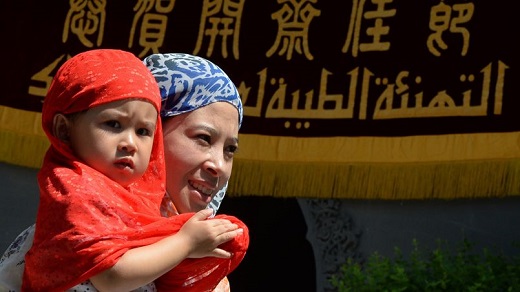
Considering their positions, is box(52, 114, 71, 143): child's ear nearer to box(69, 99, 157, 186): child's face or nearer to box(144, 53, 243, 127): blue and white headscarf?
box(69, 99, 157, 186): child's face

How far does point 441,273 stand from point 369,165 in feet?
2.14

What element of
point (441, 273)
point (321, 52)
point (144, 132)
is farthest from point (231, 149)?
point (321, 52)

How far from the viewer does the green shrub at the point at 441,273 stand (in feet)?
12.8

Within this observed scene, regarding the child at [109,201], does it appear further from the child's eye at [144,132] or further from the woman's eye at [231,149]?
the woman's eye at [231,149]

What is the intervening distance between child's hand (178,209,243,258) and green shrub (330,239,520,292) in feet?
6.99

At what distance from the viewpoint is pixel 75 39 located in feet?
16.5

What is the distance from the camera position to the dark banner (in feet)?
14.3

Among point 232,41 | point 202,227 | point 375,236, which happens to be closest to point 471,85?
point 375,236

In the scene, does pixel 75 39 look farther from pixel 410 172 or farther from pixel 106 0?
pixel 410 172

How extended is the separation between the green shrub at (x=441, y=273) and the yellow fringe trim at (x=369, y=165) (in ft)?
0.74

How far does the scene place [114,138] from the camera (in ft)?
5.89

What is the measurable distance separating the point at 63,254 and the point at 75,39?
3.41 m

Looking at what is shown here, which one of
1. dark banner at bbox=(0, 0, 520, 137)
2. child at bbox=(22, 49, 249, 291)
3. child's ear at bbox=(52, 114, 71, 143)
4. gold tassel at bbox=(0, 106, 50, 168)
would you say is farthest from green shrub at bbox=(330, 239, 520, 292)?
child's ear at bbox=(52, 114, 71, 143)

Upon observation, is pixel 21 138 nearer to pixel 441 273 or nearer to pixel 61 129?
pixel 441 273
